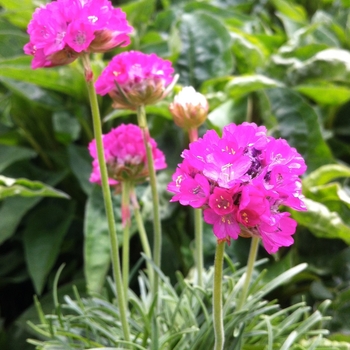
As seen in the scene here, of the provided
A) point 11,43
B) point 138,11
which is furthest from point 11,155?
point 138,11

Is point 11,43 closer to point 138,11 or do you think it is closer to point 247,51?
point 138,11

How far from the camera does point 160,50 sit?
930mm

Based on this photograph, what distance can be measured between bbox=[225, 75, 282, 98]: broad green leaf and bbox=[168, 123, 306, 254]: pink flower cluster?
0.41 meters

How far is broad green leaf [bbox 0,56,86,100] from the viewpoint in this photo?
77cm

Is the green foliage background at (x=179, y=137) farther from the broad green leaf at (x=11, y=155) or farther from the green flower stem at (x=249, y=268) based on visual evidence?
the green flower stem at (x=249, y=268)

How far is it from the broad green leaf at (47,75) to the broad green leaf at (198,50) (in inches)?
7.4

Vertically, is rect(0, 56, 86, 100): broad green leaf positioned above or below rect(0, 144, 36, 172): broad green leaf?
above

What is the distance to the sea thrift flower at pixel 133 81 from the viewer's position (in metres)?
0.43

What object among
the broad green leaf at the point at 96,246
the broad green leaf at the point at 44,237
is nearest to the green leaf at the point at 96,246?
the broad green leaf at the point at 96,246

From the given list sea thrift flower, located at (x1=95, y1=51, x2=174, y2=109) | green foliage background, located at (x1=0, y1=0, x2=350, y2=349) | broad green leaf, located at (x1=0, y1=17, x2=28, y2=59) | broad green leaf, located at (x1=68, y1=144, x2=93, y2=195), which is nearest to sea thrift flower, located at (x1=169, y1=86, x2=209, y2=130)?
sea thrift flower, located at (x1=95, y1=51, x2=174, y2=109)

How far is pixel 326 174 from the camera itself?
2.31ft

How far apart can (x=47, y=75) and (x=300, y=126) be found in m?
0.43

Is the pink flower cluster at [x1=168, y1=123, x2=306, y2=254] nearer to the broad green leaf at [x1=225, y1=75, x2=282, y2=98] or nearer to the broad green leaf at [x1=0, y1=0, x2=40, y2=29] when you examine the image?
the broad green leaf at [x1=225, y1=75, x2=282, y2=98]

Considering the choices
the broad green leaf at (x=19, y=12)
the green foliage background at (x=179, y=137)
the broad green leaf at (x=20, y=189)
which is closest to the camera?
the broad green leaf at (x=20, y=189)
